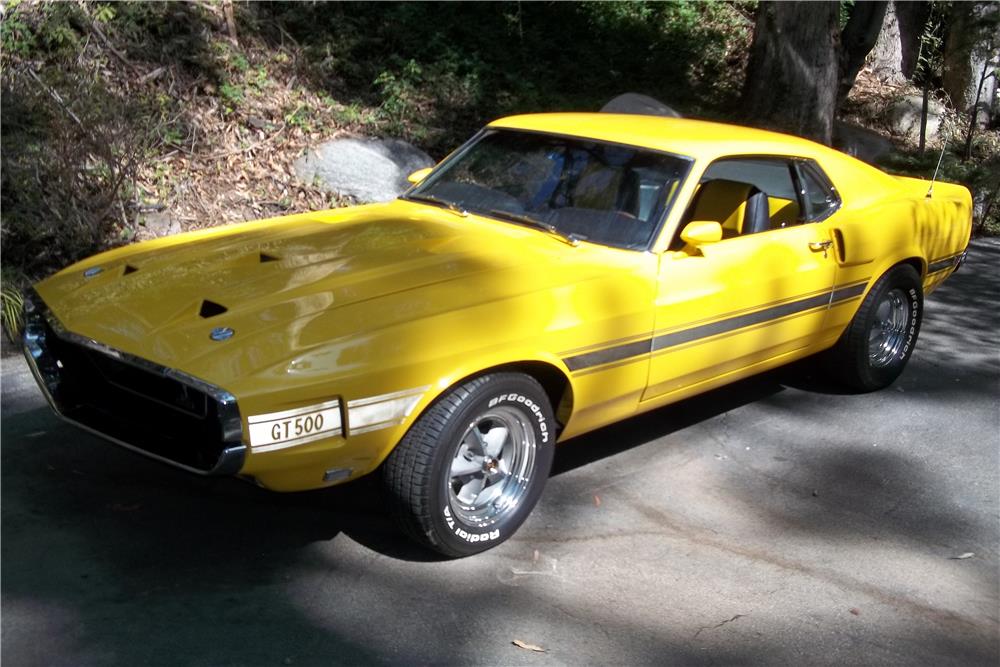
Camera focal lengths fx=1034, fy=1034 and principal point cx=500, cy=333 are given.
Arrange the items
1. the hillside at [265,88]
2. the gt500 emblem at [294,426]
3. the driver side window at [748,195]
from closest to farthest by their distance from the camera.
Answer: the gt500 emblem at [294,426]
the driver side window at [748,195]
the hillside at [265,88]

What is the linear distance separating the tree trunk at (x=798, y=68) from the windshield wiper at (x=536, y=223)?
23.2 ft

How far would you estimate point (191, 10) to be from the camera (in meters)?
10.4

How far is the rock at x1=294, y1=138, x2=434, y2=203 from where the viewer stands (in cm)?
922

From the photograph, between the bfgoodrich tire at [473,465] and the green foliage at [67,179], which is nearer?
the bfgoodrich tire at [473,465]

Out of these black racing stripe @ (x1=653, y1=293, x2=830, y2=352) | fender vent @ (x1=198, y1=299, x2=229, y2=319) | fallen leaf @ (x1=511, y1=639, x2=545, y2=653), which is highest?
fender vent @ (x1=198, y1=299, x2=229, y2=319)

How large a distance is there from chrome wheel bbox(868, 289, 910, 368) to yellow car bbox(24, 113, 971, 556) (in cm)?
16

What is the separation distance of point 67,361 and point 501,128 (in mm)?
2524

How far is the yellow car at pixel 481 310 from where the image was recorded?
141 inches

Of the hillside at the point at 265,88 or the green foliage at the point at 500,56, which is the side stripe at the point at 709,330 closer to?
the hillside at the point at 265,88

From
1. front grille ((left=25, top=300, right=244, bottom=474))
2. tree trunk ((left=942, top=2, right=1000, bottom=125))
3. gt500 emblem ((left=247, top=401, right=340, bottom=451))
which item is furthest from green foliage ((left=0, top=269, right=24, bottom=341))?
tree trunk ((left=942, top=2, right=1000, bottom=125))

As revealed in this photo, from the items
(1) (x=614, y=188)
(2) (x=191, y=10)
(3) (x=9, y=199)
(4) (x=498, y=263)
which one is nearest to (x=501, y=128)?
(1) (x=614, y=188)

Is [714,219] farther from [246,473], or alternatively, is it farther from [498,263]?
[246,473]

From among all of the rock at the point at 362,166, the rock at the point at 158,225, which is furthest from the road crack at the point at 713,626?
the rock at the point at 362,166

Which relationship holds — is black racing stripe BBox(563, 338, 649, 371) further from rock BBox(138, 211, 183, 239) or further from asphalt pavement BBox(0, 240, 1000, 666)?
rock BBox(138, 211, 183, 239)
